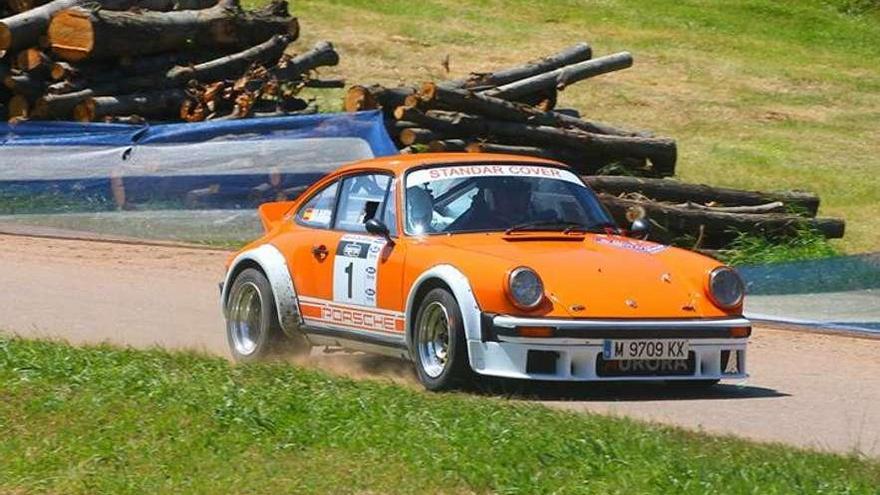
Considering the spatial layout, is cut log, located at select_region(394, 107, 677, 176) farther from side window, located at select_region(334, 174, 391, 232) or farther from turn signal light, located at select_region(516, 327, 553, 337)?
turn signal light, located at select_region(516, 327, 553, 337)

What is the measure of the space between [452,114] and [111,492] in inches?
469

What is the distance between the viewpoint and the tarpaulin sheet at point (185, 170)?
1814 centimetres

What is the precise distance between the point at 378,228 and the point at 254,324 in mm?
1498

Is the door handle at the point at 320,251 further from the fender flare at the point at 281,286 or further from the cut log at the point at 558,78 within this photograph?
the cut log at the point at 558,78

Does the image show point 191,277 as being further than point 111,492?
Yes

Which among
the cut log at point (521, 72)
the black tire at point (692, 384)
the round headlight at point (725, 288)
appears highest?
the round headlight at point (725, 288)

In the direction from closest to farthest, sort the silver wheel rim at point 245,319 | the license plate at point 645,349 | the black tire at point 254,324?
1. the license plate at point 645,349
2. the black tire at point 254,324
3. the silver wheel rim at point 245,319

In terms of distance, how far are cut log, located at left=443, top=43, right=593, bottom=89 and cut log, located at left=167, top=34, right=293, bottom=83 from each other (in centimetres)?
277

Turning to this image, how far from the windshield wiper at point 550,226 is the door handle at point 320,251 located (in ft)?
3.82

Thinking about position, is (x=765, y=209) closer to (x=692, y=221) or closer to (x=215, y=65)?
(x=692, y=221)

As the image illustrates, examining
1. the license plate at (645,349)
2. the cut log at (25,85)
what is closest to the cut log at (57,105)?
the cut log at (25,85)

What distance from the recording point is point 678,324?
9.90 m

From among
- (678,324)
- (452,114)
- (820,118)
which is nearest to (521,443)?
(678,324)

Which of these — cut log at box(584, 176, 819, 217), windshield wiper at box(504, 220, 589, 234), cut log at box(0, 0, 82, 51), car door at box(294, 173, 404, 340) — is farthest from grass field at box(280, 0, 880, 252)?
car door at box(294, 173, 404, 340)
